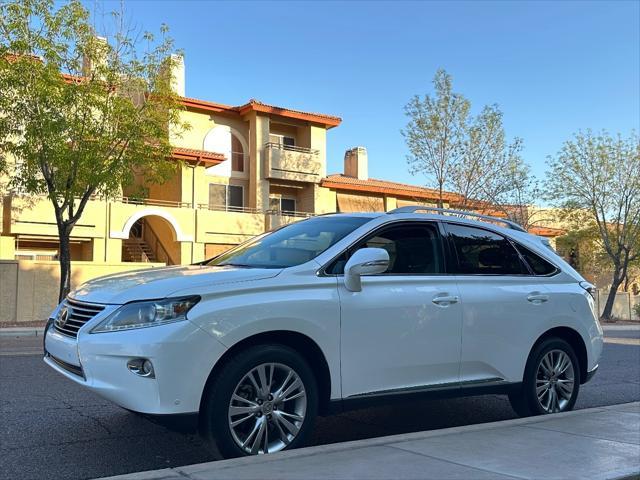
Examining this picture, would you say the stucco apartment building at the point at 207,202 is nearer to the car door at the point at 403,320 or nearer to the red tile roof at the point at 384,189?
the red tile roof at the point at 384,189

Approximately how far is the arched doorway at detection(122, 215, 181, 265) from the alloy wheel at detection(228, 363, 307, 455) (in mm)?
22989

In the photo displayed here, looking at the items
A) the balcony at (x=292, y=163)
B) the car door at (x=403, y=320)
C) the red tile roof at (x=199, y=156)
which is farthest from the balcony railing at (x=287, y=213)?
the car door at (x=403, y=320)

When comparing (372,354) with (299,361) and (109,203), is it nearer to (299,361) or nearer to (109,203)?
(299,361)

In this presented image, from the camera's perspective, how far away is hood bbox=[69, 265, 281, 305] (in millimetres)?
4266

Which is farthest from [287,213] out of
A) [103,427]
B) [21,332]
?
[103,427]

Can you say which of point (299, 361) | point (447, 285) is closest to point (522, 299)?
point (447, 285)

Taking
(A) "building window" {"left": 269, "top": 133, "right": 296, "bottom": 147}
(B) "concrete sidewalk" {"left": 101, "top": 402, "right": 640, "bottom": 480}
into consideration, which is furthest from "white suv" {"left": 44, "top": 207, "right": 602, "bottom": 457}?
(A) "building window" {"left": 269, "top": 133, "right": 296, "bottom": 147}

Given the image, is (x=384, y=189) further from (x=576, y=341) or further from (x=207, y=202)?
(x=576, y=341)

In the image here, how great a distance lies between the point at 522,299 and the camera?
5863 mm

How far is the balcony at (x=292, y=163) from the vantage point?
31.0 meters

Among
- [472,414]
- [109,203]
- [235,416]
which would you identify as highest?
[109,203]

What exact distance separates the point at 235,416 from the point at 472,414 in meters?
3.28

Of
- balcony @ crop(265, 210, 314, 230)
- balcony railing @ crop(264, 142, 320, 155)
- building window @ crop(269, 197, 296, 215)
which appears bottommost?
balcony @ crop(265, 210, 314, 230)

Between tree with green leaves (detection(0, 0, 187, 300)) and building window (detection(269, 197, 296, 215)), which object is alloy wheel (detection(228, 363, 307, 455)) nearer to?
tree with green leaves (detection(0, 0, 187, 300))
